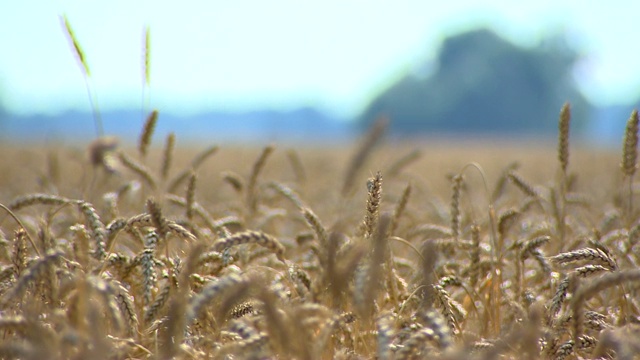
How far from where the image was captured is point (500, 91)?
65188mm

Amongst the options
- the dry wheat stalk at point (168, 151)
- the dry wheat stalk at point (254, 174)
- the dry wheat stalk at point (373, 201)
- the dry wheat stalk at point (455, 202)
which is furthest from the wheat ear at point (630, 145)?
the dry wheat stalk at point (168, 151)

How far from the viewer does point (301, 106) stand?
17875 cm

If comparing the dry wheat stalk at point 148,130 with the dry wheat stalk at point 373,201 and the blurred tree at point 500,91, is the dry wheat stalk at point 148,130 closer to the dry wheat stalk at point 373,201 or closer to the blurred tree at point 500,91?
the dry wheat stalk at point 373,201

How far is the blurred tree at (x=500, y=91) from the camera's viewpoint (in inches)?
2506

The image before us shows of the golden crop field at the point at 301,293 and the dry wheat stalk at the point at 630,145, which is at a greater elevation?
the dry wheat stalk at the point at 630,145

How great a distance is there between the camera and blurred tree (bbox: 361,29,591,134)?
2506 inches

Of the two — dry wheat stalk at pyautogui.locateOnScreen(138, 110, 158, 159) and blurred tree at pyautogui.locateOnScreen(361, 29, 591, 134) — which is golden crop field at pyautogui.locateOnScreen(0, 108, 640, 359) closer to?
dry wheat stalk at pyautogui.locateOnScreen(138, 110, 158, 159)

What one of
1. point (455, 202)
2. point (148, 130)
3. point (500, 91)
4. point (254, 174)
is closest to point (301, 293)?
point (455, 202)

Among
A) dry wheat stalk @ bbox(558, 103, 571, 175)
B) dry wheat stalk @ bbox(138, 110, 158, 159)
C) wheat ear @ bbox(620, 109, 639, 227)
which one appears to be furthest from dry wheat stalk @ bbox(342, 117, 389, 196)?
dry wheat stalk @ bbox(138, 110, 158, 159)

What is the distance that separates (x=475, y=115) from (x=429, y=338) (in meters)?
65.8

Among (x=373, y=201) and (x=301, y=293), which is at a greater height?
(x=373, y=201)

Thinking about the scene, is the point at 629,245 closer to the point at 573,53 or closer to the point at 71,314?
the point at 71,314

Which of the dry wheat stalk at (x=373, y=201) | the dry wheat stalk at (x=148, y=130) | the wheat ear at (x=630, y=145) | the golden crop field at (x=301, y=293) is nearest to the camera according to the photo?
the golden crop field at (x=301, y=293)

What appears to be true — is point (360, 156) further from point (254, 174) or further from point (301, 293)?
point (254, 174)
